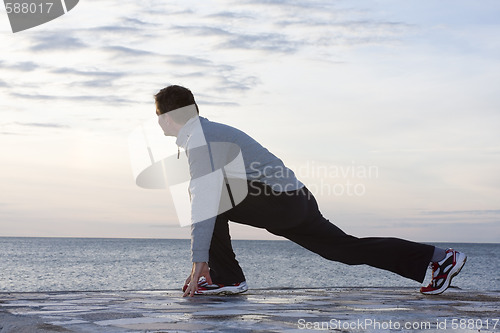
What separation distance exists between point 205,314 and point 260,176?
4.10ft

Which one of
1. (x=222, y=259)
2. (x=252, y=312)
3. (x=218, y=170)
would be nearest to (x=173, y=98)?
(x=218, y=170)

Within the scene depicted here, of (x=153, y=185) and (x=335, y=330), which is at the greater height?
(x=153, y=185)

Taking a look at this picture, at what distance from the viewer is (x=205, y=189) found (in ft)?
14.5

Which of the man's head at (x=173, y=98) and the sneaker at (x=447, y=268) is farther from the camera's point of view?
the sneaker at (x=447, y=268)

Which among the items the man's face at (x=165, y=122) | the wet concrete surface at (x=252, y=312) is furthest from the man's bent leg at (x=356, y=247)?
the man's face at (x=165, y=122)

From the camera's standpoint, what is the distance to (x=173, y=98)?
15.0 ft

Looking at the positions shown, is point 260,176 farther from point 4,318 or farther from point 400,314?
point 4,318

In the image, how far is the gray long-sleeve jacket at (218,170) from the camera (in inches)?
174

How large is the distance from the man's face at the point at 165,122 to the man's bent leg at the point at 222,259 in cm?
76

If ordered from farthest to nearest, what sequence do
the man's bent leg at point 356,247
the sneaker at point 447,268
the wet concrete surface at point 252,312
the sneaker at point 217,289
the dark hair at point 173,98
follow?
the sneaker at point 217,289, the sneaker at point 447,268, the man's bent leg at point 356,247, the dark hair at point 173,98, the wet concrete surface at point 252,312

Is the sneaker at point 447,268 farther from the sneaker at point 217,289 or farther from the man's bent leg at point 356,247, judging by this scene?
the sneaker at point 217,289

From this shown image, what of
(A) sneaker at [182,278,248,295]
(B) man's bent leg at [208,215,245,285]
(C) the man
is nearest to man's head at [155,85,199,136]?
(C) the man

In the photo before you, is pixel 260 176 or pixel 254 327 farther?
pixel 260 176

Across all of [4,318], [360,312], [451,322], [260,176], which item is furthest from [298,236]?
[4,318]
